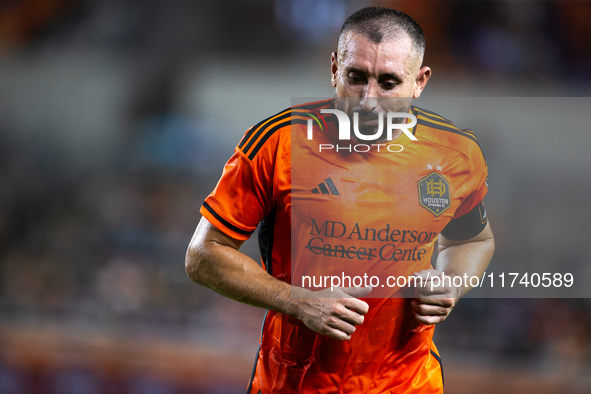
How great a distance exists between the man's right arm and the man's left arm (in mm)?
208

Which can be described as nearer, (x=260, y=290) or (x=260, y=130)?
(x=260, y=290)

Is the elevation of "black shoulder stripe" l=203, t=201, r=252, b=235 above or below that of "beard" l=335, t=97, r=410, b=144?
below

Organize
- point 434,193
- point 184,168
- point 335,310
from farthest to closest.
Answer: point 184,168 → point 434,193 → point 335,310

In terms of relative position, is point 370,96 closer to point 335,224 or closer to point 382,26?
point 382,26

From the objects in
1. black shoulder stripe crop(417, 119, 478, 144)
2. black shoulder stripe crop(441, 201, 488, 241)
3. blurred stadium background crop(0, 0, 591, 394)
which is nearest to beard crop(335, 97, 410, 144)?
black shoulder stripe crop(417, 119, 478, 144)

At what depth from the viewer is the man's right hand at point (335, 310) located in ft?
4.73

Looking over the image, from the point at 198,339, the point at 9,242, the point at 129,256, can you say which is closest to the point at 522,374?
the point at 198,339

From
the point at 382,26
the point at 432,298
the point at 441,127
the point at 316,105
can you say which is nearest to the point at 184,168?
the point at 316,105

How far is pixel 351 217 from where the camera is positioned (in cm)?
170

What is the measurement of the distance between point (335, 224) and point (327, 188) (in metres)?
0.12

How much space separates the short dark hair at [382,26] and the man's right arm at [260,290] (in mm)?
793

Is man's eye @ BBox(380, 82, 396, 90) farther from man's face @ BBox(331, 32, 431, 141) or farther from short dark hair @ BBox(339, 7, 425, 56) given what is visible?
short dark hair @ BBox(339, 7, 425, 56)

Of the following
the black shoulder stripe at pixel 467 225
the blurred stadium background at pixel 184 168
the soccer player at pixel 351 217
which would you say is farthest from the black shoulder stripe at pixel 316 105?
the blurred stadium background at pixel 184 168

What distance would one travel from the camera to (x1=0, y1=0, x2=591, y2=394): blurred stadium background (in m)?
Answer: 4.03
